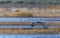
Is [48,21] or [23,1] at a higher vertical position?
[23,1]

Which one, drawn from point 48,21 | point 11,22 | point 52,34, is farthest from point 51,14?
point 11,22

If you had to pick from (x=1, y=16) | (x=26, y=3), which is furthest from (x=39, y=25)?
(x=1, y=16)

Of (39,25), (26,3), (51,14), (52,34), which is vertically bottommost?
(52,34)

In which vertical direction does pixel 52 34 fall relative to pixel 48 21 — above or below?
below

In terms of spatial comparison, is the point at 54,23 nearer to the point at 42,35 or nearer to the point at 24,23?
the point at 42,35

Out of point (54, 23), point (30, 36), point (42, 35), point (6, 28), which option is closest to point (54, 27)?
point (54, 23)

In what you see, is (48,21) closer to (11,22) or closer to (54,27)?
(54,27)

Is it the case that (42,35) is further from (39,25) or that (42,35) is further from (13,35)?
(13,35)
